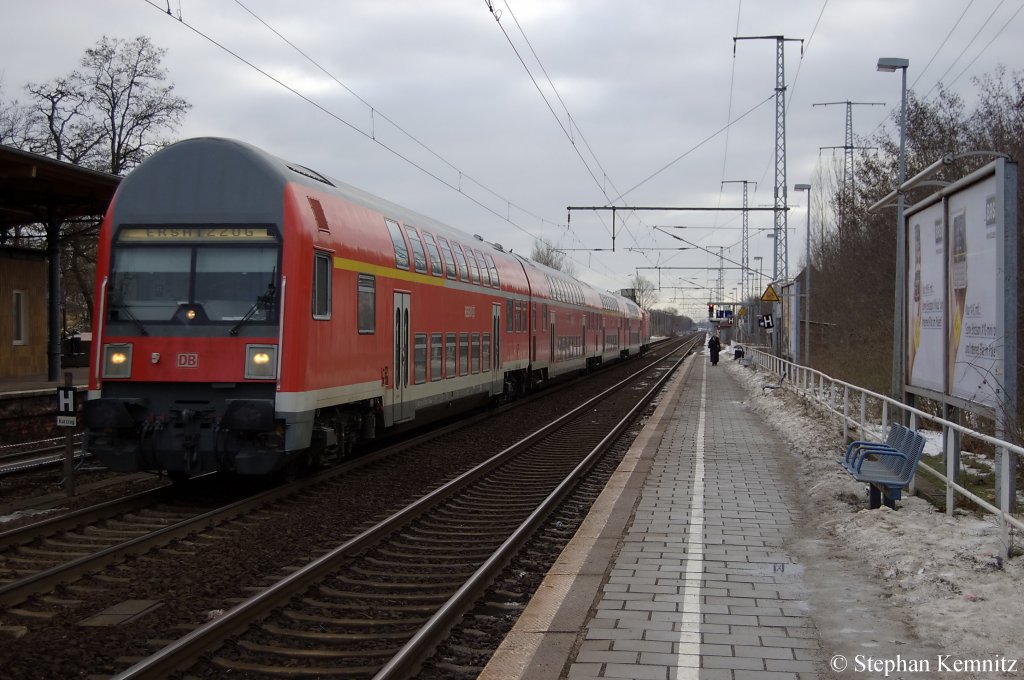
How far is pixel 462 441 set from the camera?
1512 cm

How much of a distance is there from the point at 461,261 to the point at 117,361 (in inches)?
300

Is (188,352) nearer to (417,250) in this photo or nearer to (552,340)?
(417,250)

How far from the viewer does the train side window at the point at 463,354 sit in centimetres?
1606

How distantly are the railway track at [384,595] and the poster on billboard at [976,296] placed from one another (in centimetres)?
408

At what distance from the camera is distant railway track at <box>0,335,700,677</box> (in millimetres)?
5273

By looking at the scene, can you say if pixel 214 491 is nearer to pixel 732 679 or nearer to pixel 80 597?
pixel 80 597

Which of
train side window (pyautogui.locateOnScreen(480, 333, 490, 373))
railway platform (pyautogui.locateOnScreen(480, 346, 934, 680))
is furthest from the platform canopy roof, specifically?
railway platform (pyautogui.locateOnScreen(480, 346, 934, 680))

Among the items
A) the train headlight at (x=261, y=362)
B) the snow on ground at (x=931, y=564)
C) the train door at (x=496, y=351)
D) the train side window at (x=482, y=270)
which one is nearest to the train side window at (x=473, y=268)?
the train side window at (x=482, y=270)

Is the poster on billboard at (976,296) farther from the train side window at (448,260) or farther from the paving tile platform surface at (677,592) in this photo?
the train side window at (448,260)

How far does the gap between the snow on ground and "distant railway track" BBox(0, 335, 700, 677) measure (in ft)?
9.99

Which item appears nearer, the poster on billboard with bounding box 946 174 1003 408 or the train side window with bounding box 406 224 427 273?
the poster on billboard with bounding box 946 174 1003 408

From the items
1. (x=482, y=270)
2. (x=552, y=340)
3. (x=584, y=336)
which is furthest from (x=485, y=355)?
(x=584, y=336)

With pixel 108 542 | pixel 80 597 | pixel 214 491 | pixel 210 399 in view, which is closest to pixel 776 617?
pixel 80 597

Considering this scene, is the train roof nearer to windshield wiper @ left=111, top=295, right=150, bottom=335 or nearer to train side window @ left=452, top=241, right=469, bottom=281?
windshield wiper @ left=111, top=295, right=150, bottom=335
